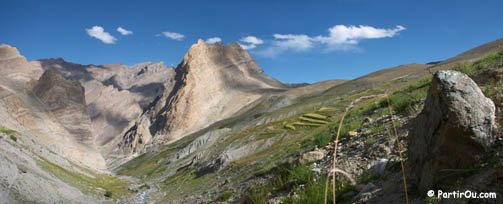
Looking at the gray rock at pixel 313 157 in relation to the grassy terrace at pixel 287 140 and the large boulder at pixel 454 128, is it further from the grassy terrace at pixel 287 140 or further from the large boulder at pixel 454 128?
the large boulder at pixel 454 128

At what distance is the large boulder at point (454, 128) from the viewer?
19.1 ft

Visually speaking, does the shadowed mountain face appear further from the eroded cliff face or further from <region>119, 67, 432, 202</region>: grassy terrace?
<region>119, 67, 432, 202</region>: grassy terrace

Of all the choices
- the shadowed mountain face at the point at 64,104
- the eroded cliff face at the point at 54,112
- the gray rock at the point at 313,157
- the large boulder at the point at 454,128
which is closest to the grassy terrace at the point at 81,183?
the gray rock at the point at 313,157

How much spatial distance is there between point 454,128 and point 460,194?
103cm

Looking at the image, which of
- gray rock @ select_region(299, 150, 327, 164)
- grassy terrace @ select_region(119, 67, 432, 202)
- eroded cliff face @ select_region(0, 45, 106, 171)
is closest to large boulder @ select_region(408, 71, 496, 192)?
grassy terrace @ select_region(119, 67, 432, 202)

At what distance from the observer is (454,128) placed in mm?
5898

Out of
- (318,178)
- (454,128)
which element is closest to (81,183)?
(318,178)

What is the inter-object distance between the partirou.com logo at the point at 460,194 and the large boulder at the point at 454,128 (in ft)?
0.98

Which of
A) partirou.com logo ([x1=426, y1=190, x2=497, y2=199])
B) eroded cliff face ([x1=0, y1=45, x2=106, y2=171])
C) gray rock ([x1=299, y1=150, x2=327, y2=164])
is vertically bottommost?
partirou.com logo ([x1=426, y1=190, x2=497, y2=199])

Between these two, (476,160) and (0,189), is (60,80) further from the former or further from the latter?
(476,160)

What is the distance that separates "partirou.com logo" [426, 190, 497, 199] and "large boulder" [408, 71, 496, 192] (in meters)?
0.30

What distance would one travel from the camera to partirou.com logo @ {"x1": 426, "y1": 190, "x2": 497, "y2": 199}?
16.2 feet

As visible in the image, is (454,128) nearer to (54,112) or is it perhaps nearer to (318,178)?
(318,178)

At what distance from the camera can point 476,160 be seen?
572cm
